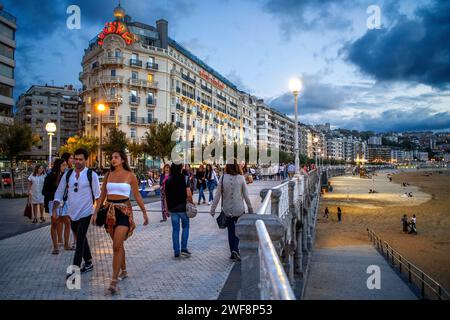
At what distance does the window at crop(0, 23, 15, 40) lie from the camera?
3528 centimetres

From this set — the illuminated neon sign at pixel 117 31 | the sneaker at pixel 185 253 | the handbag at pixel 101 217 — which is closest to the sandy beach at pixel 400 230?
the sneaker at pixel 185 253

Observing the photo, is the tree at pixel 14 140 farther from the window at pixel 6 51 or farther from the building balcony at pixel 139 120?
the building balcony at pixel 139 120

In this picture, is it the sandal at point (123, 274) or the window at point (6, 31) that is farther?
the window at point (6, 31)

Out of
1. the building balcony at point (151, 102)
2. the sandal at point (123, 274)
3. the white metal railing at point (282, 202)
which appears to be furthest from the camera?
the building balcony at point (151, 102)

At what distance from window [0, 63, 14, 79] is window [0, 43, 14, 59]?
1.18 meters

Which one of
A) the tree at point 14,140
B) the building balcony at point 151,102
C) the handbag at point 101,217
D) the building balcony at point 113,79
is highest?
the building balcony at point 113,79

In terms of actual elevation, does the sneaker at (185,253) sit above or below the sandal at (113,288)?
below

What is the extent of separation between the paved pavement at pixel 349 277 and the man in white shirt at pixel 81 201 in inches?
386

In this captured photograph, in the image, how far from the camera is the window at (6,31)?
35.3 metres

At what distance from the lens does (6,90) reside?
35500 millimetres

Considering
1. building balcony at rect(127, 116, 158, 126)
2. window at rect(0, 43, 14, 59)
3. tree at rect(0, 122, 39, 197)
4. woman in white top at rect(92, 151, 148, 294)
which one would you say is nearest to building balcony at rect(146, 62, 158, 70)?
building balcony at rect(127, 116, 158, 126)

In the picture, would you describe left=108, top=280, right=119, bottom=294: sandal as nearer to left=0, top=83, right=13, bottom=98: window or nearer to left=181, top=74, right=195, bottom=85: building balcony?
left=0, top=83, right=13, bottom=98: window
